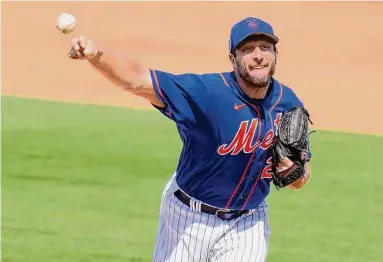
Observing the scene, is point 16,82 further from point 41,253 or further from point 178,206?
point 178,206

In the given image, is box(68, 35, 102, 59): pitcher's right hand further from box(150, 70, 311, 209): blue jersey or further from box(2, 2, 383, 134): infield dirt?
box(2, 2, 383, 134): infield dirt

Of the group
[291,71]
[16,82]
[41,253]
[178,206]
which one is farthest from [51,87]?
[178,206]

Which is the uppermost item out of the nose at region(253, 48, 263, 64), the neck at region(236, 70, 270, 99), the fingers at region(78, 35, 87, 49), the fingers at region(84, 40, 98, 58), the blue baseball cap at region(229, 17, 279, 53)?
the blue baseball cap at region(229, 17, 279, 53)

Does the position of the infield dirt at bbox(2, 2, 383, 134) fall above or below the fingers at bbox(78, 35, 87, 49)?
above

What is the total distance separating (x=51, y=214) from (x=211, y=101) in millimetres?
4316

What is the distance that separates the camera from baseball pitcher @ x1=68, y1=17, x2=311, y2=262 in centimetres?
545

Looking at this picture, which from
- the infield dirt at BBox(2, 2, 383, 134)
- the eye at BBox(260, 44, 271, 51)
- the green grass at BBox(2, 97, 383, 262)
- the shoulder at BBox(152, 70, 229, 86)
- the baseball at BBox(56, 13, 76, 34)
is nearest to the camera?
the baseball at BBox(56, 13, 76, 34)

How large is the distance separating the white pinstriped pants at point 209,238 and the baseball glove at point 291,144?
11.5 inches

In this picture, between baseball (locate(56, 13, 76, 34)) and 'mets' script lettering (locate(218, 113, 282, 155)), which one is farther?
'mets' script lettering (locate(218, 113, 282, 155))

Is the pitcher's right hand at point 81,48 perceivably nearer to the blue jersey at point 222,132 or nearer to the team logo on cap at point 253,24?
the blue jersey at point 222,132

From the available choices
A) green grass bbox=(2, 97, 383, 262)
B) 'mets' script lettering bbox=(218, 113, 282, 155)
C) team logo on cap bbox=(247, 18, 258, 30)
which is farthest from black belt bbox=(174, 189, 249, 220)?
green grass bbox=(2, 97, 383, 262)

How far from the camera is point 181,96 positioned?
5383 mm

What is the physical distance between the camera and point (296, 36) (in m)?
21.5

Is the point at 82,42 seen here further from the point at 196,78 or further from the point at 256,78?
the point at 256,78
